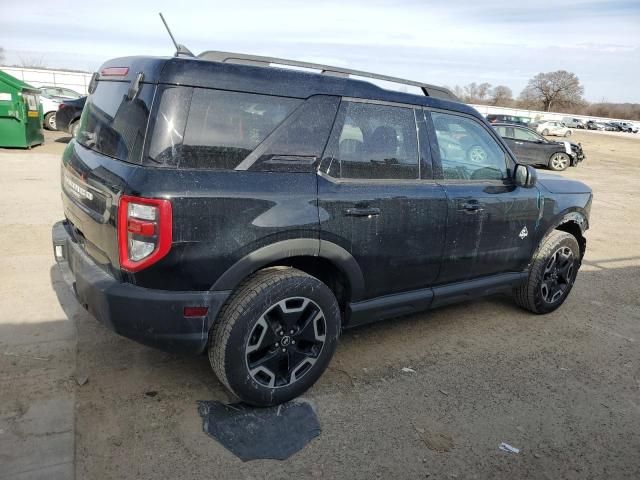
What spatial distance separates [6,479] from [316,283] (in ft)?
5.64

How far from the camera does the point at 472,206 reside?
12.0ft

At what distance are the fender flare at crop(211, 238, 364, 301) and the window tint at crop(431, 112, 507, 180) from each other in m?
1.05

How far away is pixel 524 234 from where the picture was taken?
4.14 metres

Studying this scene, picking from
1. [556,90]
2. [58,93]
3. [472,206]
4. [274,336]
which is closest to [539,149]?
[472,206]

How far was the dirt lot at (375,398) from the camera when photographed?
2.54m

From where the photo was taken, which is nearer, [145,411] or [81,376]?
[145,411]

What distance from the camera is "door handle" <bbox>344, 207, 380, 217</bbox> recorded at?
9.82ft

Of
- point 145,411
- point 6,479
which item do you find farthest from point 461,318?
point 6,479

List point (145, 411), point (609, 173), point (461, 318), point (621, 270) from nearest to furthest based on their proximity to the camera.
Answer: point (145, 411), point (461, 318), point (621, 270), point (609, 173)

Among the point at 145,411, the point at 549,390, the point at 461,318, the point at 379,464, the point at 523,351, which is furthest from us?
the point at 461,318

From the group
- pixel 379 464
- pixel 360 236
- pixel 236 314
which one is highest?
pixel 360 236

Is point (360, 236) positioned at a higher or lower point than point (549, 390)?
higher

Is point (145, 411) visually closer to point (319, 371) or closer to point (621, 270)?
point (319, 371)

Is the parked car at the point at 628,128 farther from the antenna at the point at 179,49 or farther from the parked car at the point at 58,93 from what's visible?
the antenna at the point at 179,49
